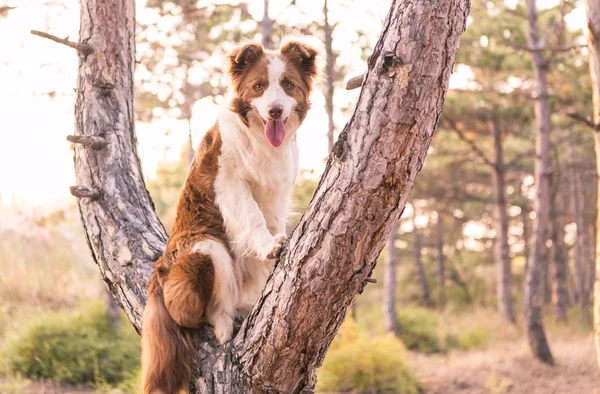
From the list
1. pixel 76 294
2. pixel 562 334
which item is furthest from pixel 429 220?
pixel 76 294

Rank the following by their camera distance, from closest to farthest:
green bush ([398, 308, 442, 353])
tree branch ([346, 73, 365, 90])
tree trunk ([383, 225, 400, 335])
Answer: tree branch ([346, 73, 365, 90]), tree trunk ([383, 225, 400, 335]), green bush ([398, 308, 442, 353])

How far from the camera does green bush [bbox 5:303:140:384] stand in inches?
286

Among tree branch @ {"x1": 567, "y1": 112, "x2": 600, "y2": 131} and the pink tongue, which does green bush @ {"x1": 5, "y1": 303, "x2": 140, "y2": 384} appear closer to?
the pink tongue

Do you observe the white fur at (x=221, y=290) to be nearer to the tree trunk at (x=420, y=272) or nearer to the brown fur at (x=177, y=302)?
the brown fur at (x=177, y=302)

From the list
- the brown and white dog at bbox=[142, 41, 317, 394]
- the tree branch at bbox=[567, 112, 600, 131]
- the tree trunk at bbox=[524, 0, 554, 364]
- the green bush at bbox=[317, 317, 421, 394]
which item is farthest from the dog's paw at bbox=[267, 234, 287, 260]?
the tree trunk at bbox=[524, 0, 554, 364]

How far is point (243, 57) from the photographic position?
344 cm

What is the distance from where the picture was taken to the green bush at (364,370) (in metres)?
8.15

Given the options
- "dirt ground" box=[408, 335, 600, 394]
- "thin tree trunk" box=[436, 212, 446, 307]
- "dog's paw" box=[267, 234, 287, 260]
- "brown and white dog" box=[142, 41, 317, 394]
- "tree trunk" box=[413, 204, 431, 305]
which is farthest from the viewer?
"thin tree trunk" box=[436, 212, 446, 307]

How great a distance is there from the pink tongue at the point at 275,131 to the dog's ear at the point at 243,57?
1.39 ft

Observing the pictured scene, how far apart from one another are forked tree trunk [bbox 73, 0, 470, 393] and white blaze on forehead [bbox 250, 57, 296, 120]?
3.30ft

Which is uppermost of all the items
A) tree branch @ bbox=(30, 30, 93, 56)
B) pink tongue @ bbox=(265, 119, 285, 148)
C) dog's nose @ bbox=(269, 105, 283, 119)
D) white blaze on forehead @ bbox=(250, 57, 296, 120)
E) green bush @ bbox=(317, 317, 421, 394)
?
tree branch @ bbox=(30, 30, 93, 56)

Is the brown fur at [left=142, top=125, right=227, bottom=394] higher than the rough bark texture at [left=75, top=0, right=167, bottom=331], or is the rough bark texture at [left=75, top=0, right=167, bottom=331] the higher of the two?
the rough bark texture at [left=75, top=0, right=167, bottom=331]

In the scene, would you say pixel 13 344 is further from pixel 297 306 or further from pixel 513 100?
pixel 513 100

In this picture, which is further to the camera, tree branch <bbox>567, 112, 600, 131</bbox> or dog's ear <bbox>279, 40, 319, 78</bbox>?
tree branch <bbox>567, 112, 600, 131</bbox>
